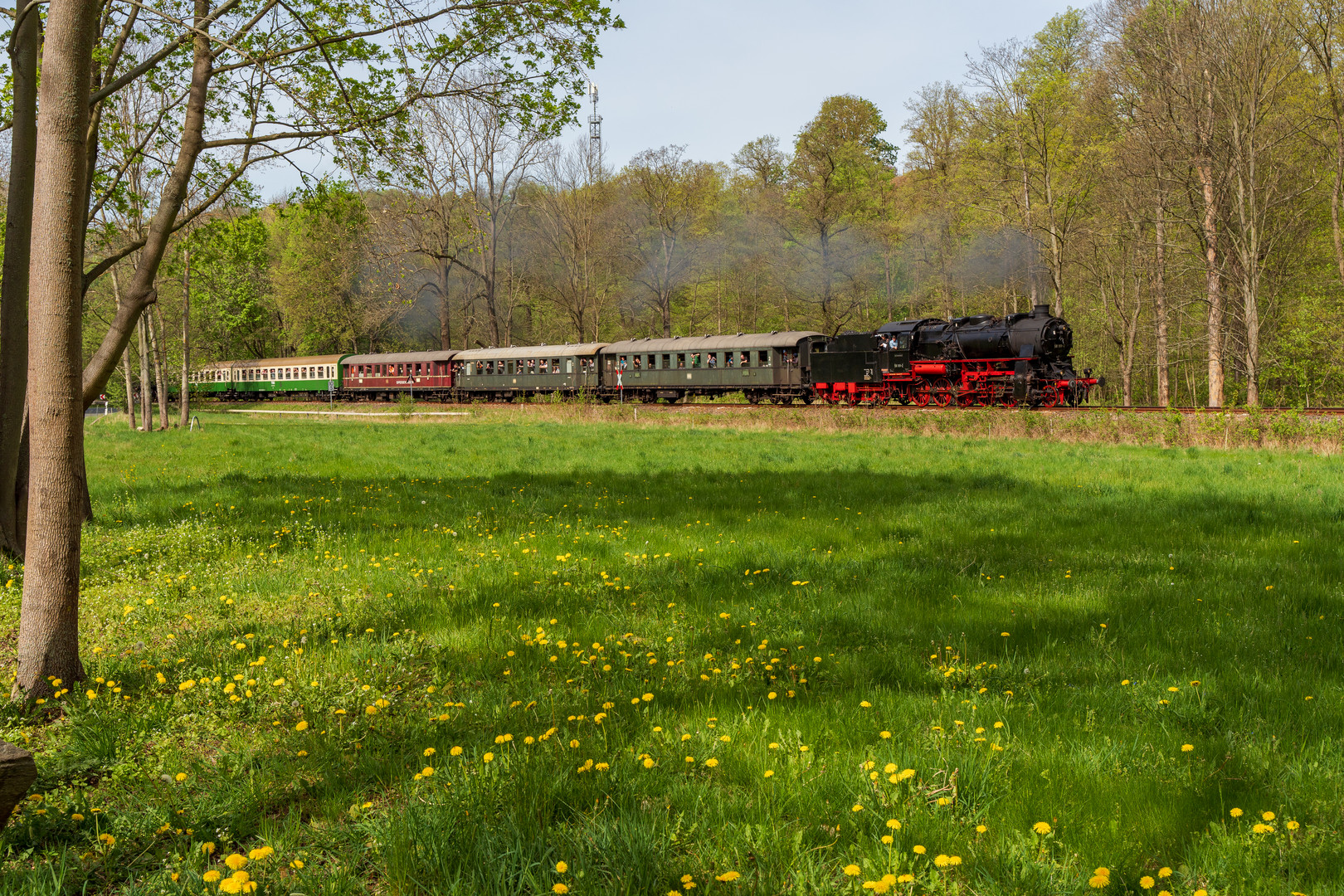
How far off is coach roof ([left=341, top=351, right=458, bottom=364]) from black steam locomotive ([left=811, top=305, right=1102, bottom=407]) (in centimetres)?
2333

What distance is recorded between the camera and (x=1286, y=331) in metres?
30.5

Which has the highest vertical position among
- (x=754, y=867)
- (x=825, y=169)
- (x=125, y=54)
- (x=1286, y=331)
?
(x=825, y=169)

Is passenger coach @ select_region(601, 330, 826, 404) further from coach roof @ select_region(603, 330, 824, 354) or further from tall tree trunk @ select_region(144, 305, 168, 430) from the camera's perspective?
tall tree trunk @ select_region(144, 305, 168, 430)

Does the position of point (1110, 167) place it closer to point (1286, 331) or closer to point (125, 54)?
point (1286, 331)

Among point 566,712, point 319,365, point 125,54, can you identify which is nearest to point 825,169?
point 319,365

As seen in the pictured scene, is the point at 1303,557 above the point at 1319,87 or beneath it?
beneath

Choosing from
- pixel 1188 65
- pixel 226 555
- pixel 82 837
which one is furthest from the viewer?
pixel 1188 65

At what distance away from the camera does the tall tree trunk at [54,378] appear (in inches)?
176

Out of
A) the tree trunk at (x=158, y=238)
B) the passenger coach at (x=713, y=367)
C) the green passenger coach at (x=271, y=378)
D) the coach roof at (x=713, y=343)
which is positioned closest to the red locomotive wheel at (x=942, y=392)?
the passenger coach at (x=713, y=367)

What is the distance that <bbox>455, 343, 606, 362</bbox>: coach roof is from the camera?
133ft

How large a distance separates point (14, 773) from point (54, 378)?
2.88 m

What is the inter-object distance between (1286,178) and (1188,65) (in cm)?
786

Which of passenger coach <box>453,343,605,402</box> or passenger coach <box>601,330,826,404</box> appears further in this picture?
passenger coach <box>453,343,605,402</box>

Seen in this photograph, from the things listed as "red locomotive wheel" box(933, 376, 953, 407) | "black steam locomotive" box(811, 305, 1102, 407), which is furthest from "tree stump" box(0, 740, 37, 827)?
"red locomotive wheel" box(933, 376, 953, 407)
